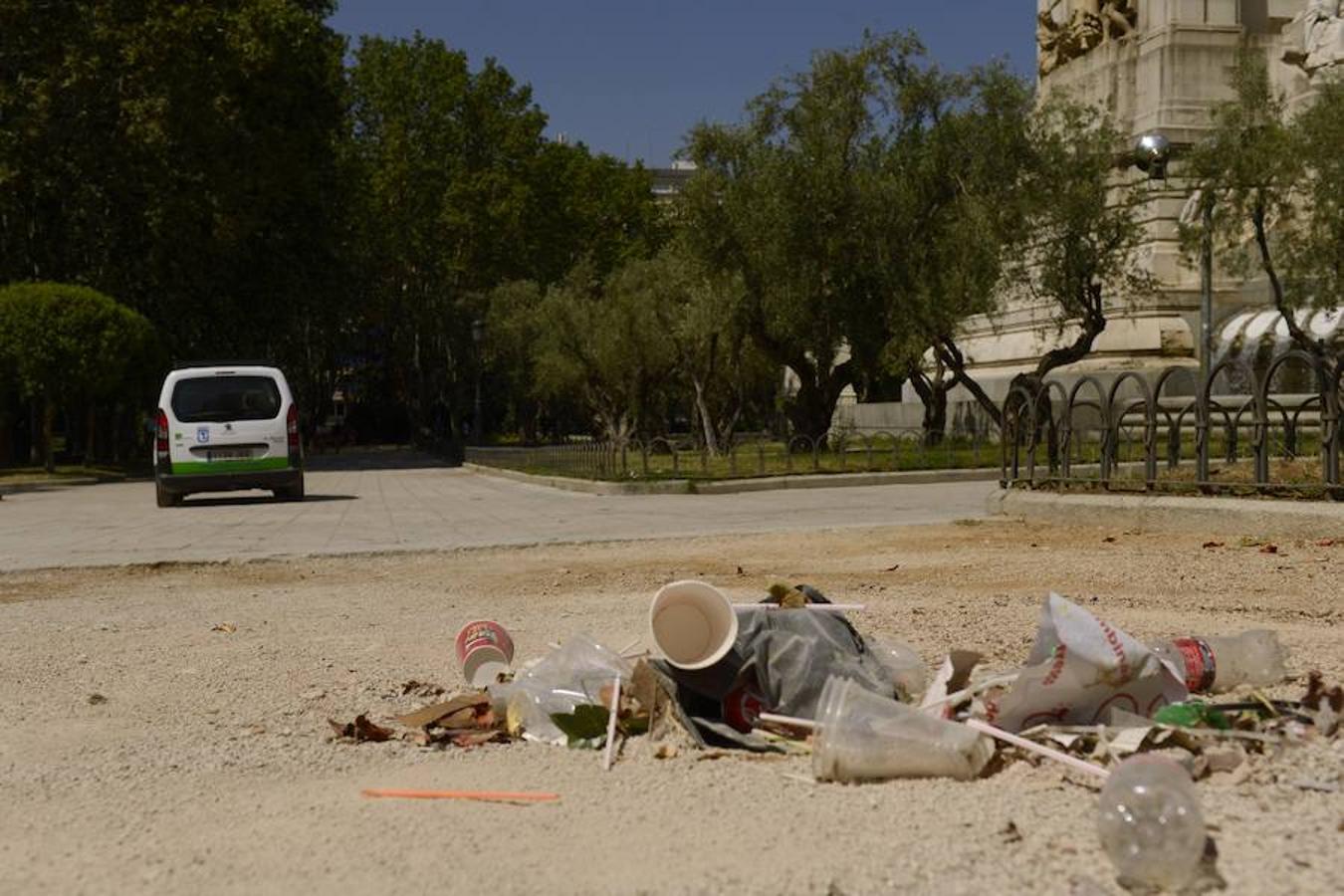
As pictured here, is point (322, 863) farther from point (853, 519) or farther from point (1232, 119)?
point (1232, 119)

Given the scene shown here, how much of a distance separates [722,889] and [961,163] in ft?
84.0

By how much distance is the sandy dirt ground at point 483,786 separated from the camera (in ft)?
11.4

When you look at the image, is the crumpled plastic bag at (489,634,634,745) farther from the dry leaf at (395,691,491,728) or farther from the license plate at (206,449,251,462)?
the license plate at (206,449,251,462)

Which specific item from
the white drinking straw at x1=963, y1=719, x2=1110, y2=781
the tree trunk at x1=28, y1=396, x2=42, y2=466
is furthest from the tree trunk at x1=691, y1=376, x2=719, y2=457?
the white drinking straw at x1=963, y1=719, x2=1110, y2=781

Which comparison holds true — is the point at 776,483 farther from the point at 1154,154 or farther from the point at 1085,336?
the point at 1154,154

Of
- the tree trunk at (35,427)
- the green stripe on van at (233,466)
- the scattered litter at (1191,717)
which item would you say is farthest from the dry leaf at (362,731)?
the tree trunk at (35,427)

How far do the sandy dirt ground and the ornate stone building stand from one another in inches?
767

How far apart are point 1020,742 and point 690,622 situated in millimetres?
1161

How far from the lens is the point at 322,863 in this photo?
142 inches

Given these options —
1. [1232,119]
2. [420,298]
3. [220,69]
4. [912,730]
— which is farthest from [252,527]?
[420,298]

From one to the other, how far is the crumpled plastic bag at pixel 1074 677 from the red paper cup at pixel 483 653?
2057 millimetres

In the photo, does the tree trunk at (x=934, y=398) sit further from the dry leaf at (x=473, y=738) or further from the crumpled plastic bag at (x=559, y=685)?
the dry leaf at (x=473, y=738)

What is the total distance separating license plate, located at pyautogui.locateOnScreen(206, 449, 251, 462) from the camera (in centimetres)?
2023

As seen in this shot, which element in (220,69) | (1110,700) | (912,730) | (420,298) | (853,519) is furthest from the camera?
(420,298)
